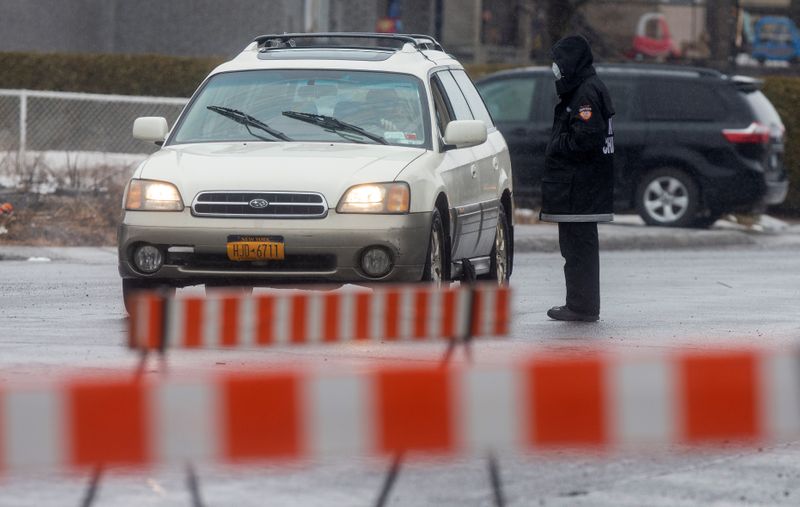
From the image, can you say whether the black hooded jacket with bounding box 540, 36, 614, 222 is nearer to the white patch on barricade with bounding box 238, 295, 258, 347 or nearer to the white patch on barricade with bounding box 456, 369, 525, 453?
the white patch on barricade with bounding box 238, 295, 258, 347

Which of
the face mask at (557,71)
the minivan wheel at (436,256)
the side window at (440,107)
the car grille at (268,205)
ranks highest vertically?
the face mask at (557,71)

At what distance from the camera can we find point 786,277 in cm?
1461

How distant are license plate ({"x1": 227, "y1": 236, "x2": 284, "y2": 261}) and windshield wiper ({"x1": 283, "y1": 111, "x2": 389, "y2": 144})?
3.76ft

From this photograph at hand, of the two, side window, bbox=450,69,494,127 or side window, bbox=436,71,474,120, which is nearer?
side window, bbox=436,71,474,120

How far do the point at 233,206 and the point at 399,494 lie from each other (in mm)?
Answer: 4297

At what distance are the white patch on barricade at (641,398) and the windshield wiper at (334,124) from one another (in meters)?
6.97

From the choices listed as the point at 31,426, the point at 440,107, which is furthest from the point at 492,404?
the point at 440,107

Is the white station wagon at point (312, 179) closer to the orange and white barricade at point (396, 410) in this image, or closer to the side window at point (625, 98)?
the orange and white barricade at point (396, 410)

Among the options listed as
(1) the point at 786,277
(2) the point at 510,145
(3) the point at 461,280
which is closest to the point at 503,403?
(3) the point at 461,280

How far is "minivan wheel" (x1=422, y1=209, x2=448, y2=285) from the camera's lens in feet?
32.9

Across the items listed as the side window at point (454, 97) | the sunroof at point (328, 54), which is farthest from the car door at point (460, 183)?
the sunroof at point (328, 54)

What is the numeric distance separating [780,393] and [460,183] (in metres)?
7.24

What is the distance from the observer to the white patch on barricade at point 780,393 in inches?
146

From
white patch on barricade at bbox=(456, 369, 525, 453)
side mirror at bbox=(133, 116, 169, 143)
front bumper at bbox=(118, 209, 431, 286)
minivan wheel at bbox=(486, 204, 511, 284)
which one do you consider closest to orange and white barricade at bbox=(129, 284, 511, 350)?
white patch on barricade at bbox=(456, 369, 525, 453)
